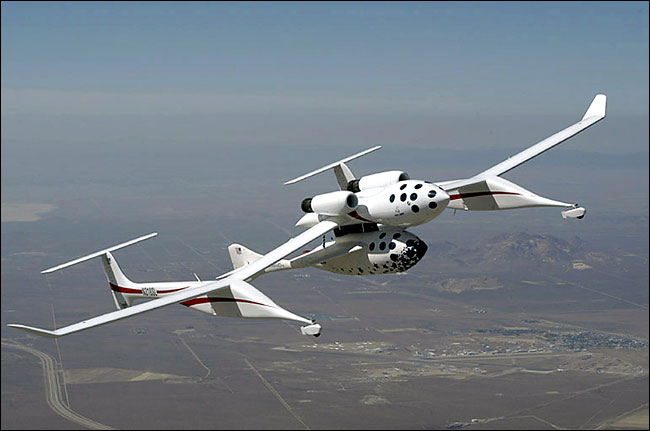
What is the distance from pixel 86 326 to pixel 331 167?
17.7 metres

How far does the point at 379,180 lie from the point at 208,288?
11.4 meters

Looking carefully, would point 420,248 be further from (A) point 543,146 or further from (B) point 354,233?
(A) point 543,146

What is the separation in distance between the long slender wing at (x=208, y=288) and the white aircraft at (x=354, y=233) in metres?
0.04

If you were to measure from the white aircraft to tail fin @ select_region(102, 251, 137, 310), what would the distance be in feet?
12.2

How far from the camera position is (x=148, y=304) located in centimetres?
3272

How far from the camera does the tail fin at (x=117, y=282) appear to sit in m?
47.8

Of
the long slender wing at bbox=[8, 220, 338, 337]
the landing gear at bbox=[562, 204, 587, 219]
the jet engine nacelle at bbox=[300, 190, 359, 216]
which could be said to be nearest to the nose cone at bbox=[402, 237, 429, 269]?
the jet engine nacelle at bbox=[300, 190, 359, 216]

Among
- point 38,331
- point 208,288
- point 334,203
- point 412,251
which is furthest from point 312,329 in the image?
point 38,331

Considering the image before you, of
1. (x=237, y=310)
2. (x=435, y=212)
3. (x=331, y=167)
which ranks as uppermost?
(x=331, y=167)

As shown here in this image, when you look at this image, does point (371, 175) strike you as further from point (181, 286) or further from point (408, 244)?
point (181, 286)

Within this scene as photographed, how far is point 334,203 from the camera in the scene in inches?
1491

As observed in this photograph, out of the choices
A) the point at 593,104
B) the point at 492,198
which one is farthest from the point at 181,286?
the point at 593,104

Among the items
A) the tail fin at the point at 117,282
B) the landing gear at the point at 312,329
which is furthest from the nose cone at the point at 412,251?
the tail fin at the point at 117,282

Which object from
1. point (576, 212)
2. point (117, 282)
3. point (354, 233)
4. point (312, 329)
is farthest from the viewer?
point (117, 282)
